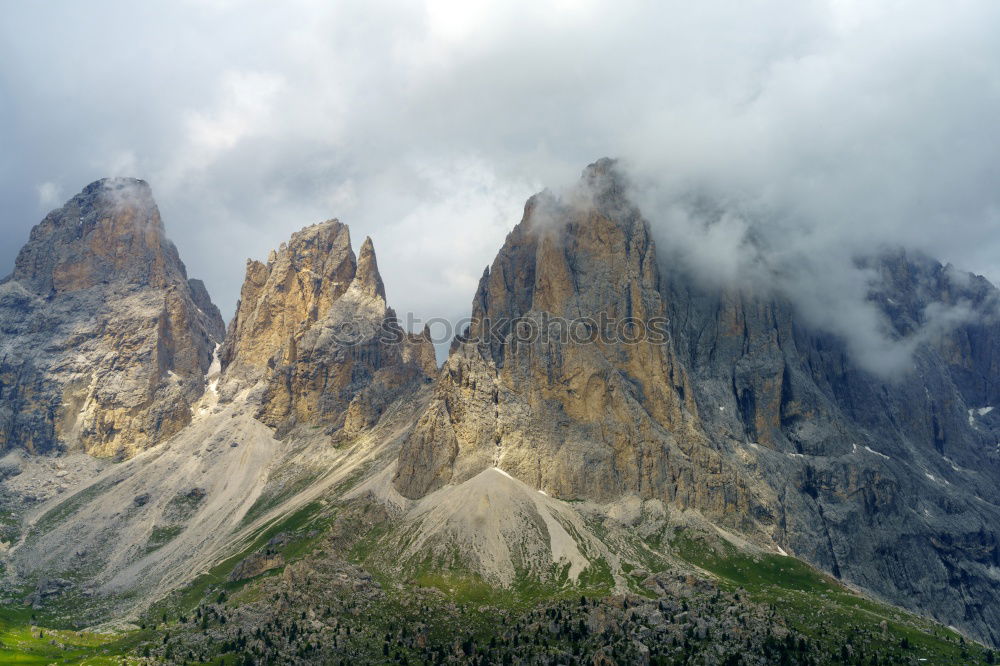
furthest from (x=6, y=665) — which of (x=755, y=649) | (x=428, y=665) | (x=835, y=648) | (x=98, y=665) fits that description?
(x=835, y=648)

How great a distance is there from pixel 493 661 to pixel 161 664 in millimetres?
81165

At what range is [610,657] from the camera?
19412cm

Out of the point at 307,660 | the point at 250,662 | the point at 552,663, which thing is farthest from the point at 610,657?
the point at 250,662

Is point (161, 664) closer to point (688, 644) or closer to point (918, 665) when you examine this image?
point (688, 644)

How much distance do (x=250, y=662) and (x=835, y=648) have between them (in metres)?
144

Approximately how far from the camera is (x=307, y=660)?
652ft

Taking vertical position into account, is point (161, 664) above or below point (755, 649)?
below

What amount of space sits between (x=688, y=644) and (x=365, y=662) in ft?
262

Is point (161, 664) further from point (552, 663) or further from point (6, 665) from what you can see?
point (552, 663)

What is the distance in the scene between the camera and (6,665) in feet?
650

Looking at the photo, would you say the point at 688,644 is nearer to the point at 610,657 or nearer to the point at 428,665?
the point at 610,657

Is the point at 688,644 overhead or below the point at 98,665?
overhead

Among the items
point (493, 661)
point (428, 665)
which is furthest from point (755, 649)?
point (428, 665)

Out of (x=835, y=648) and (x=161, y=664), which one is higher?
(x=835, y=648)
